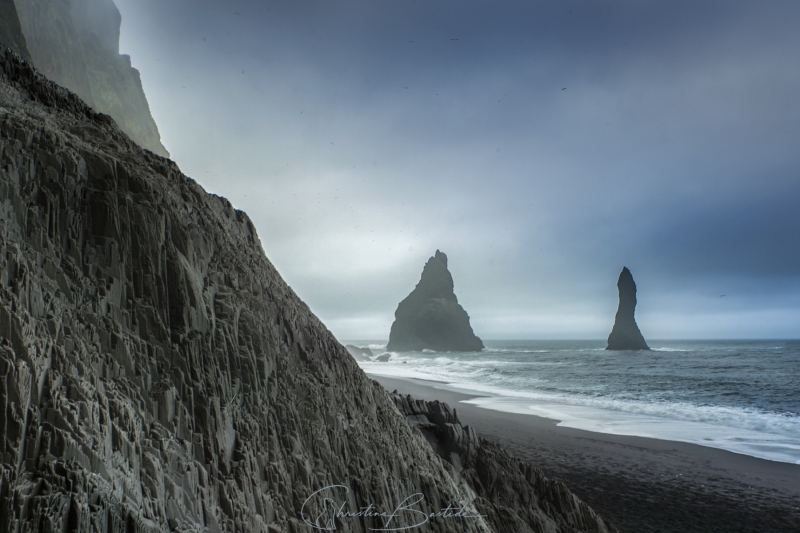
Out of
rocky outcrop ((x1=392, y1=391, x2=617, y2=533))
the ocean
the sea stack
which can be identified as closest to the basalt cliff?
rocky outcrop ((x1=392, y1=391, x2=617, y2=533))

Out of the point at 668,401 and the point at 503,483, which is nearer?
the point at 503,483

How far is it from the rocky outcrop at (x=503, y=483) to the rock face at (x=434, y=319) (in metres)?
99.0

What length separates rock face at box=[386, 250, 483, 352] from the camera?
106 meters

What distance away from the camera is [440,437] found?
7.23m

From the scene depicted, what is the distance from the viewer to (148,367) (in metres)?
3.20

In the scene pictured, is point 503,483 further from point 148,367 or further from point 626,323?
point 626,323

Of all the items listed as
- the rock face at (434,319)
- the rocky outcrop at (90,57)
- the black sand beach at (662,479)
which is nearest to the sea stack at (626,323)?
the rock face at (434,319)

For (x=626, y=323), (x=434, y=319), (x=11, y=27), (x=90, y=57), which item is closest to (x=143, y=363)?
(x=11, y=27)

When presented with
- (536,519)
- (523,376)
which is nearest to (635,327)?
(523,376)

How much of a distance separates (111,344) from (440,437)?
556cm

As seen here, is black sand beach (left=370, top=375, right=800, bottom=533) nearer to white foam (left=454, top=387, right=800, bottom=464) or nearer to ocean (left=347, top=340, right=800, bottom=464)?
white foam (left=454, top=387, right=800, bottom=464)

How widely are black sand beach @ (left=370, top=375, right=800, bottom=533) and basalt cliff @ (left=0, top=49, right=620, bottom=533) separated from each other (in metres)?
7.29

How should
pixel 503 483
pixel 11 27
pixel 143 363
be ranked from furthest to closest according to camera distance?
pixel 11 27
pixel 503 483
pixel 143 363

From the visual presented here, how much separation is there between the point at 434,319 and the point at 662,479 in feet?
312
